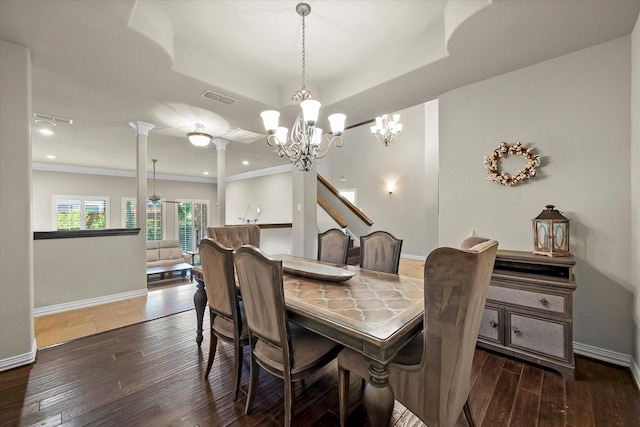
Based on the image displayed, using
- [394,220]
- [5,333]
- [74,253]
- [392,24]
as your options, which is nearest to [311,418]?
[5,333]

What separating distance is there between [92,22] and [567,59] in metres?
3.80

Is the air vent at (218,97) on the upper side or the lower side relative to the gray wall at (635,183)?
upper

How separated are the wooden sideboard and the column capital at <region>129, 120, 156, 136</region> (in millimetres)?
4868

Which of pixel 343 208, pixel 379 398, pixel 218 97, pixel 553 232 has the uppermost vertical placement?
pixel 218 97

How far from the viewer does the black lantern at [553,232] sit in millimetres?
2201

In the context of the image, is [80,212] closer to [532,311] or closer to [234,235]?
[234,235]

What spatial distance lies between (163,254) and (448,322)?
7235 millimetres

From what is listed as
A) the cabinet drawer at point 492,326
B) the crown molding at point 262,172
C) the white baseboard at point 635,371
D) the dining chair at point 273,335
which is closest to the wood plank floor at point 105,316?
the dining chair at point 273,335

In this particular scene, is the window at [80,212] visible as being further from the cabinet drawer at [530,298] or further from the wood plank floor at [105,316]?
the cabinet drawer at [530,298]

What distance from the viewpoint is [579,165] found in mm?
2303

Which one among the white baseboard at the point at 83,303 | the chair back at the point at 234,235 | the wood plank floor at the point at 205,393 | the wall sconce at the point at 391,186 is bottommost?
the wood plank floor at the point at 205,393

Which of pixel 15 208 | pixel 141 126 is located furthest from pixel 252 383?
pixel 141 126

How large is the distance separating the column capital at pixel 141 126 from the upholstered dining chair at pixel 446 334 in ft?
14.8

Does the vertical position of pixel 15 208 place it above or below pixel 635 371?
above
